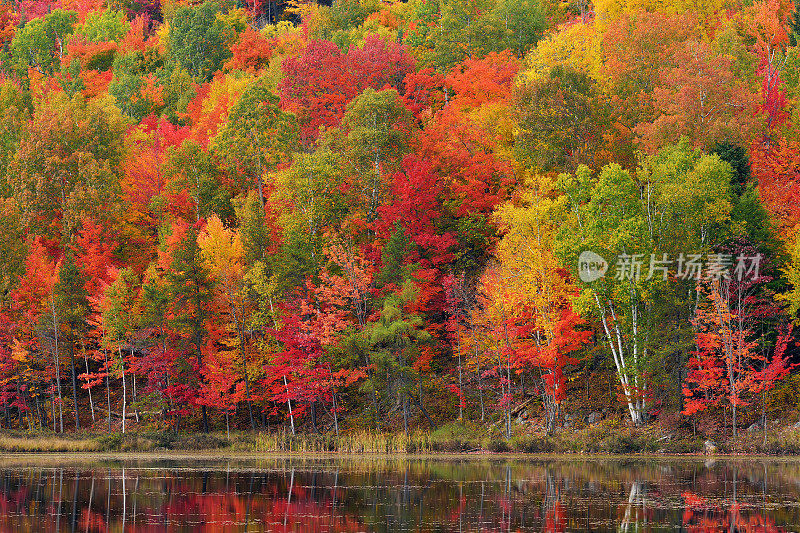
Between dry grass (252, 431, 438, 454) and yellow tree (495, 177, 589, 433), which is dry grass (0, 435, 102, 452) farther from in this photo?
yellow tree (495, 177, 589, 433)

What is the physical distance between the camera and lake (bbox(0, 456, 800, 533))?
2664 cm

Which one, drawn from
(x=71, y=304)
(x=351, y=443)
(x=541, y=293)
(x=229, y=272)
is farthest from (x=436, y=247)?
(x=71, y=304)

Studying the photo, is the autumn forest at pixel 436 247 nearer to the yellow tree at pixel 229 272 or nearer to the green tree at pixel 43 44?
the yellow tree at pixel 229 272

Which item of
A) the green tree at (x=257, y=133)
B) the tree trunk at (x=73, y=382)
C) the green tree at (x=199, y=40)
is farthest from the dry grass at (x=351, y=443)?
the green tree at (x=199, y=40)

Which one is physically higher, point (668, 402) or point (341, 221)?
point (341, 221)

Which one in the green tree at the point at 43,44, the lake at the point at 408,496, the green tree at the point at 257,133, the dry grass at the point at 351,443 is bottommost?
the lake at the point at 408,496

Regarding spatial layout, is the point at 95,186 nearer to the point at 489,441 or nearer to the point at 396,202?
the point at 396,202

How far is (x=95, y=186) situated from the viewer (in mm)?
76312

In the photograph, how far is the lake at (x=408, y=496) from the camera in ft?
87.4

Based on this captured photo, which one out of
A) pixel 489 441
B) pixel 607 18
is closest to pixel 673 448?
pixel 489 441

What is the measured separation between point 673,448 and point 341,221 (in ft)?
88.8

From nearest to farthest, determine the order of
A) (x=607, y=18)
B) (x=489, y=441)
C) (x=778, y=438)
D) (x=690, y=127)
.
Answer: (x=778, y=438)
(x=489, y=441)
(x=690, y=127)
(x=607, y=18)

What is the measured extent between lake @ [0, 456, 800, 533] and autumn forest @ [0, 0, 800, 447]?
398 inches

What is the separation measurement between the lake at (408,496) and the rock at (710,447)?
131 inches
